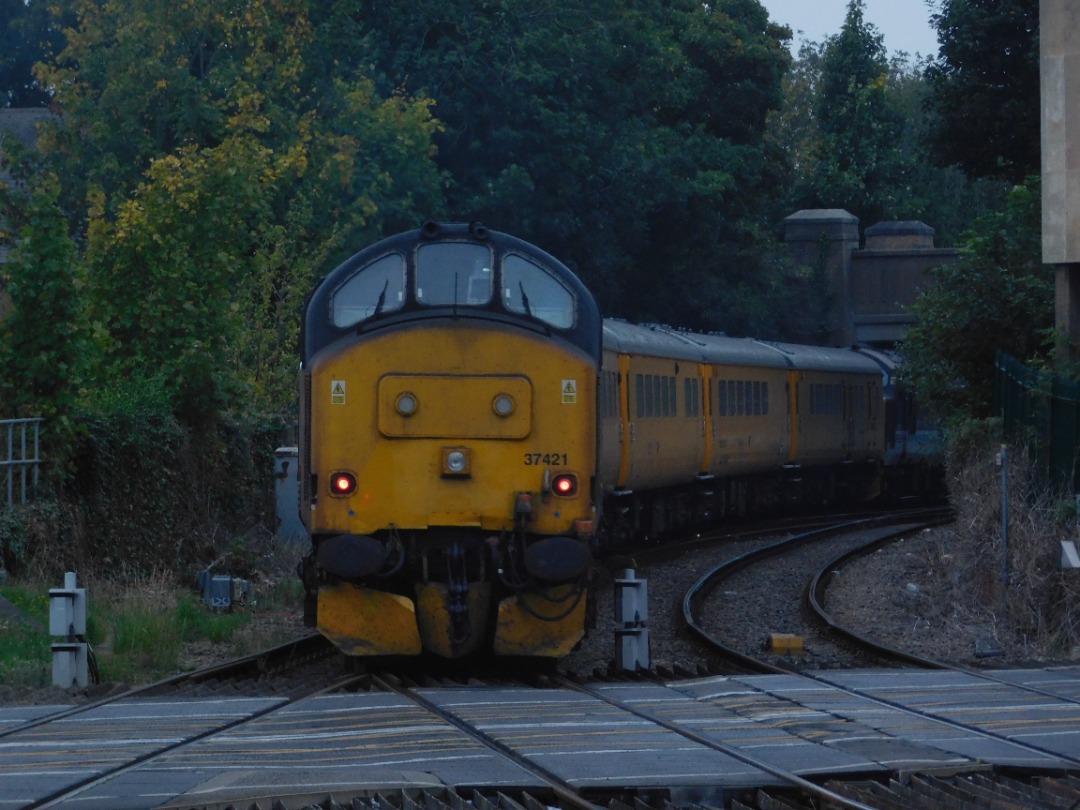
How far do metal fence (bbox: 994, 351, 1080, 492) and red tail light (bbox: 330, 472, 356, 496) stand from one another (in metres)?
6.59

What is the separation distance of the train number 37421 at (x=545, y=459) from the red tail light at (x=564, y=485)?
0.28 feet

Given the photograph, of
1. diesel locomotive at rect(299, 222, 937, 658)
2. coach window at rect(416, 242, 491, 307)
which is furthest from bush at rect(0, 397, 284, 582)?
coach window at rect(416, 242, 491, 307)

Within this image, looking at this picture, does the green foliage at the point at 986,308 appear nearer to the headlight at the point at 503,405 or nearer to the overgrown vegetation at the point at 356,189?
the overgrown vegetation at the point at 356,189

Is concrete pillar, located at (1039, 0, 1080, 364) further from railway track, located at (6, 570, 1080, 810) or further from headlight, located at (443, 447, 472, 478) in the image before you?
headlight, located at (443, 447, 472, 478)

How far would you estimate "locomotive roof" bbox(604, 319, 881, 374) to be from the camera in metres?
19.3

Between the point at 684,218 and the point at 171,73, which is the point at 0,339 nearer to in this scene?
the point at 171,73

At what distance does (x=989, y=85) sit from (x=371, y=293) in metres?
20.6

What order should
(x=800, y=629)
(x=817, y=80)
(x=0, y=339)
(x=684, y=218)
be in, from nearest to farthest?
(x=800, y=629) < (x=0, y=339) < (x=684, y=218) < (x=817, y=80)

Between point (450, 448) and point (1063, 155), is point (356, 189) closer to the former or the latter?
point (1063, 155)

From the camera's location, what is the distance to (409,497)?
441 inches

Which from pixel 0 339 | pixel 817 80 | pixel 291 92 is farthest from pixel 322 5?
pixel 817 80

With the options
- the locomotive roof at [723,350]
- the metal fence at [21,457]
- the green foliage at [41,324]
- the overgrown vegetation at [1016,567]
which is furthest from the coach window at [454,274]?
the green foliage at [41,324]

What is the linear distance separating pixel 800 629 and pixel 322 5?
22.2m

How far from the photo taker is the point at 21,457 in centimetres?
1650
